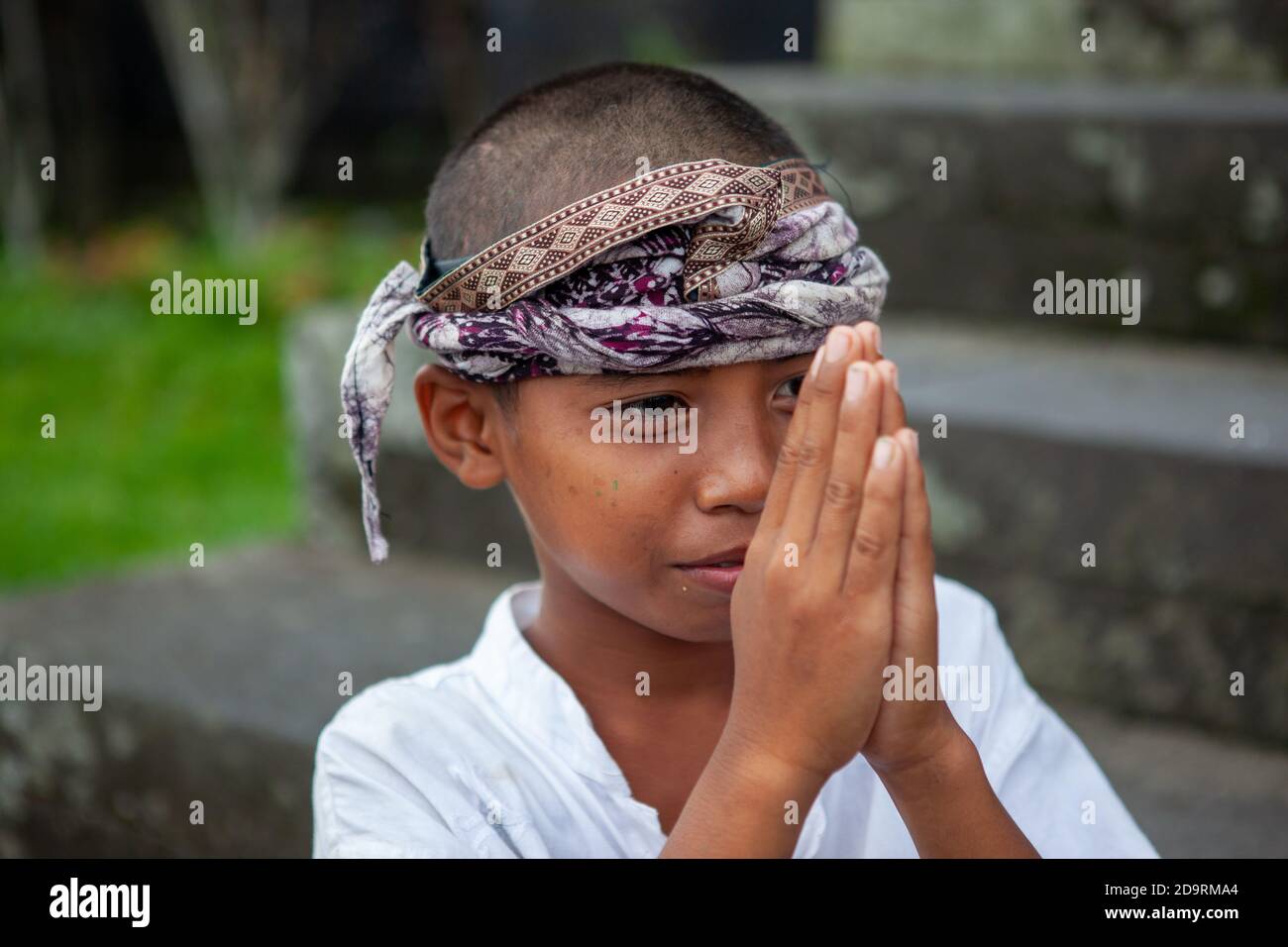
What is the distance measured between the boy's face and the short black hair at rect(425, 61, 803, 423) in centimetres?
13

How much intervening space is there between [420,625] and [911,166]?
74.7 inches

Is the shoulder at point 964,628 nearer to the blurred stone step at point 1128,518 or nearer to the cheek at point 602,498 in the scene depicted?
the cheek at point 602,498

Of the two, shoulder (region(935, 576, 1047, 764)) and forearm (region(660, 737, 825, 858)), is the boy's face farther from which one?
shoulder (region(935, 576, 1047, 764))

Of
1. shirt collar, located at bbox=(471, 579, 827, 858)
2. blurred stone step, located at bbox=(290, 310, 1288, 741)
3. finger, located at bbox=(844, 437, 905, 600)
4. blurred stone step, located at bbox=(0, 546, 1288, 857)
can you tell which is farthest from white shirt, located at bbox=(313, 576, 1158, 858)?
blurred stone step, located at bbox=(290, 310, 1288, 741)

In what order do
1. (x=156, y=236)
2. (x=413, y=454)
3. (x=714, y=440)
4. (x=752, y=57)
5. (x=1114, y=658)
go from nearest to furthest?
(x=714, y=440) → (x=1114, y=658) → (x=413, y=454) → (x=752, y=57) → (x=156, y=236)

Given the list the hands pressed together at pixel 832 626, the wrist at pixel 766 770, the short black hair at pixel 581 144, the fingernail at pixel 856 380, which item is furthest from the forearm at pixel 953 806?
the short black hair at pixel 581 144

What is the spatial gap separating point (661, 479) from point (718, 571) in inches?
5.8

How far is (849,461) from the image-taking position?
1.74 m

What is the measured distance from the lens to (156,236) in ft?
31.2

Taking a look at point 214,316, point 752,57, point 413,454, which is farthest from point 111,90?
point 413,454

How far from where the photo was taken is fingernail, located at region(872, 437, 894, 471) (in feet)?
5.67

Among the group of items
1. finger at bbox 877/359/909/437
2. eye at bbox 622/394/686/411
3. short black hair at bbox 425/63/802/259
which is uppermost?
short black hair at bbox 425/63/802/259
